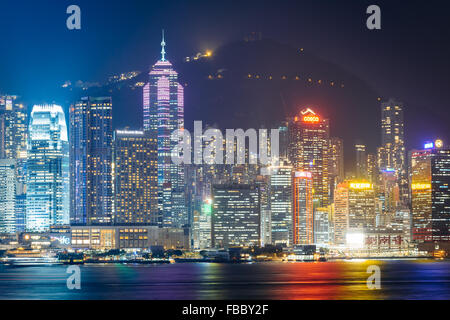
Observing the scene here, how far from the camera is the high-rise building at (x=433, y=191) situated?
14788 centimetres

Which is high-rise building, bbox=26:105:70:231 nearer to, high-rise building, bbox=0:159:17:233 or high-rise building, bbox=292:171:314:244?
high-rise building, bbox=0:159:17:233

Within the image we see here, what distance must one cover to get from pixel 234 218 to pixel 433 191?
36.4 m

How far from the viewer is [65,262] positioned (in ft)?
412

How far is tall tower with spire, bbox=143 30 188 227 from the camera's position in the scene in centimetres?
16000

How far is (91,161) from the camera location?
167 metres

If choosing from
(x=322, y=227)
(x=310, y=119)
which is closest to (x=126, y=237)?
(x=322, y=227)

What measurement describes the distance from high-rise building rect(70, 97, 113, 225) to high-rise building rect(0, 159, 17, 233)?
42.4 feet

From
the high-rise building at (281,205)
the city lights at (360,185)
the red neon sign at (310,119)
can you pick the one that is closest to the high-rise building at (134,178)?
the high-rise building at (281,205)

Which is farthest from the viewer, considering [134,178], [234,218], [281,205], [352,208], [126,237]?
[352,208]

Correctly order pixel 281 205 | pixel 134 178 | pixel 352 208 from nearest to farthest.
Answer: pixel 281 205
pixel 134 178
pixel 352 208

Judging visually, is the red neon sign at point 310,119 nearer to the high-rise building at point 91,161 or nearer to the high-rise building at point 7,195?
the high-rise building at point 91,161

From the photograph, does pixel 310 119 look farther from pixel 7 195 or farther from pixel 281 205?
pixel 7 195

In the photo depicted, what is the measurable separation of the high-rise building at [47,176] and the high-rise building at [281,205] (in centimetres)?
4492
